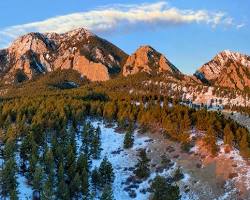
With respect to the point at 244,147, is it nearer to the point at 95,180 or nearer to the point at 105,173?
the point at 105,173

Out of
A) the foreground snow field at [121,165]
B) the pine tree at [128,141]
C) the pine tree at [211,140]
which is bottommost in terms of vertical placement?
the foreground snow field at [121,165]

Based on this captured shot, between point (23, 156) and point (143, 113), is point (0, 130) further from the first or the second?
point (143, 113)

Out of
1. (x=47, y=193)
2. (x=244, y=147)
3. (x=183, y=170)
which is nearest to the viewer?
(x=47, y=193)

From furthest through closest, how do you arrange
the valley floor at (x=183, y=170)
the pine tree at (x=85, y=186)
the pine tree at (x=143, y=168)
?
the pine tree at (x=143, y=168)
the valley floor at (x=183, y=170)
the pine tree at (x=85, y=186)

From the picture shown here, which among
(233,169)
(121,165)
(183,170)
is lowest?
(121,165)

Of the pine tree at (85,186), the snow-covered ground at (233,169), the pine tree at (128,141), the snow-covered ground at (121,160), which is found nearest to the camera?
the pine tree at (85,186)

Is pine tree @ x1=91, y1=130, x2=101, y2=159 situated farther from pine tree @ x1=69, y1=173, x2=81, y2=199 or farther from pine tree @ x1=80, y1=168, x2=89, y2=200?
pine tree @ x1=69, y1=173, x2=81, y2=199

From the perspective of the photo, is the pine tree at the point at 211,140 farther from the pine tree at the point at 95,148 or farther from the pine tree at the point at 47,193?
the pine tree at the point at 47,193

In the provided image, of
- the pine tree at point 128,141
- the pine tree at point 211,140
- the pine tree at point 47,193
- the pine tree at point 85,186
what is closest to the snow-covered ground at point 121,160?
the pine tree at point 128,141

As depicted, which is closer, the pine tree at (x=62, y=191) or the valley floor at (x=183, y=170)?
the pine tree at (x=62, y=191)

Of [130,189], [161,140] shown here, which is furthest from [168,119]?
[130,189]

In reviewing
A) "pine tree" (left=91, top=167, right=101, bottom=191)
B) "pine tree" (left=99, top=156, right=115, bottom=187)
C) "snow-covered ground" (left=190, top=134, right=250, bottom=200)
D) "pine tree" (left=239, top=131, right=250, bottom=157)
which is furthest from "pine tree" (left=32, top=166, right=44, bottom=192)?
"pine tree" (left=239, top=131, right=250, bottom=157)

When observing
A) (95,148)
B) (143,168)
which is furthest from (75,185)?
(95,148)

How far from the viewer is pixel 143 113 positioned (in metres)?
166
